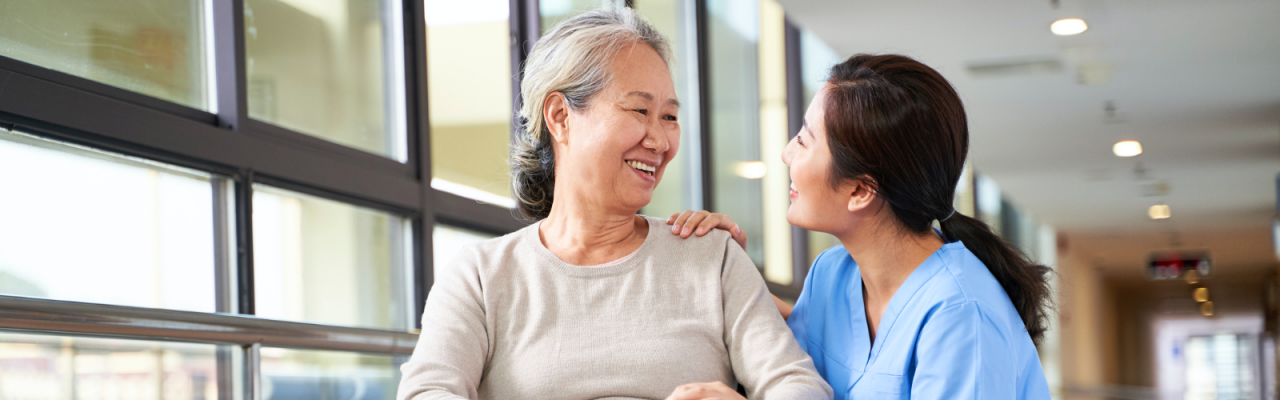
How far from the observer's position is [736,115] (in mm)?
5645

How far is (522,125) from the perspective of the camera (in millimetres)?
1755

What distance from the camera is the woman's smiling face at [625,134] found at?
5.08 feet

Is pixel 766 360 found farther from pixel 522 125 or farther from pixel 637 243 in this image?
pixel 522 125

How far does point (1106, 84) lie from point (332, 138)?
222 inches

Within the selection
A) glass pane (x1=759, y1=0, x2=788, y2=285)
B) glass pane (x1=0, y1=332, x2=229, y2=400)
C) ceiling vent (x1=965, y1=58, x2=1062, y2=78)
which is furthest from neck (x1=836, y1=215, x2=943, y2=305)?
ceiling vent (x1=965, y1=58, x2=1062, y2=78)

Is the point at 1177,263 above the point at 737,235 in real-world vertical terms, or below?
above

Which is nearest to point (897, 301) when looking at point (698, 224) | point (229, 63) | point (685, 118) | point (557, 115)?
point (698, 224)

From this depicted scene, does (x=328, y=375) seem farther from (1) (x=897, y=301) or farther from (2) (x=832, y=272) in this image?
(1) (x=897, y=301)

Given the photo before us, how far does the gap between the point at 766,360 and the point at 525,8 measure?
245 cm

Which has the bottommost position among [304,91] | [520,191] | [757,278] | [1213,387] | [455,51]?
[1213,387]

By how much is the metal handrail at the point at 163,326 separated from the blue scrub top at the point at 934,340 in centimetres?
78

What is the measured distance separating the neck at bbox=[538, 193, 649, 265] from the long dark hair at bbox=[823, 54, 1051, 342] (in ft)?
1.10

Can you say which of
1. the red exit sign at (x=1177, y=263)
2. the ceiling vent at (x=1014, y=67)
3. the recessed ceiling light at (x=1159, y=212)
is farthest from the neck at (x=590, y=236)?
the red exit sign at (x=1177, y=263)

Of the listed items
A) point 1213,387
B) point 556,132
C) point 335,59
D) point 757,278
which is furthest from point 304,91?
point 1213,387
